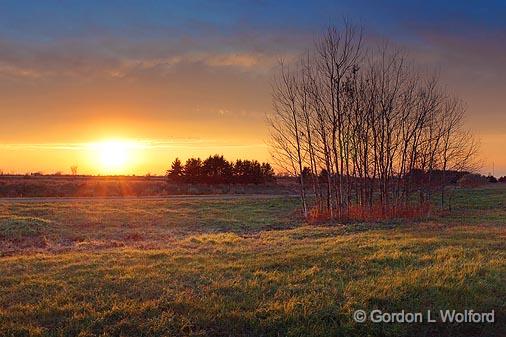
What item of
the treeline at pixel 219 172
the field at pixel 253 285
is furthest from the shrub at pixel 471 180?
the field at pixel 253 285

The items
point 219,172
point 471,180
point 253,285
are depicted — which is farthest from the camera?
point 219,172

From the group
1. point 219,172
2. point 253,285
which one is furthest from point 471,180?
point 253,285

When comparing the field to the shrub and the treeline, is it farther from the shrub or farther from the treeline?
the treeline

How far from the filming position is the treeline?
6388 centimetres

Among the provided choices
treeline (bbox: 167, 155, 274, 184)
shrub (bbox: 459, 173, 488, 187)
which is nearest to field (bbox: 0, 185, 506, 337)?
shrub (bbox: 459, 173, 488, 187)

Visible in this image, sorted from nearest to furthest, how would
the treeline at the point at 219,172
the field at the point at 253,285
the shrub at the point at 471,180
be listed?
the field at the point at 253,285 < the shrub at the point at 471,180 < the treeline at the point at 219,172

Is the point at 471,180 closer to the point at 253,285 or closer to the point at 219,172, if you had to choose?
the point at 219,172

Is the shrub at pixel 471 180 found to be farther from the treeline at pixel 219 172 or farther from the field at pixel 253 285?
the field at pixel 253 285

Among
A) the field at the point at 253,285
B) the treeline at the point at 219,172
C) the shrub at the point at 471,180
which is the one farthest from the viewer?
the treeline at the point at 219,172

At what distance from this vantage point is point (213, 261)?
10883mm

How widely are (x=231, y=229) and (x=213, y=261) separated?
10.6 m

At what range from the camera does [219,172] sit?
214 ft

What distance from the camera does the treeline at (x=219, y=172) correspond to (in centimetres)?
6388

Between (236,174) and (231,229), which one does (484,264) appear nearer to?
(231,229)
